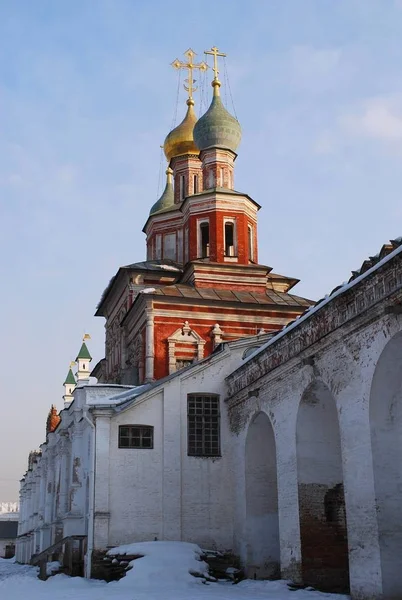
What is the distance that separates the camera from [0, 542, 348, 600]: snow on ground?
15648 mm

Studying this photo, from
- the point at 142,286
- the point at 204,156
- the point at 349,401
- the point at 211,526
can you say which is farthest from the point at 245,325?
the point at 349,401

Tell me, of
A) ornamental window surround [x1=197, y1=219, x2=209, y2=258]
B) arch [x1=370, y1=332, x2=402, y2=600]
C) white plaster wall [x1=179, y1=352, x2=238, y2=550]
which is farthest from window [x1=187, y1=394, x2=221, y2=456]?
ornamental window surround [x1=197, y1=219, x2=209, y2=258]

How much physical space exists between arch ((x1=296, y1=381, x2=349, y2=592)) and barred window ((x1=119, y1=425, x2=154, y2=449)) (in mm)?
5433

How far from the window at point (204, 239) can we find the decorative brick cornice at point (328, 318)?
45.6 ft

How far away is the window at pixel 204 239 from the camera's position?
113ft

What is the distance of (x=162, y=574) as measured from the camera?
60.6 feet

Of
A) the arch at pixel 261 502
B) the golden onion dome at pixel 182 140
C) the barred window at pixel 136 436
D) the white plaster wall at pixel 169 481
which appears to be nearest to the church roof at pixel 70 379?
the golden onion dome at pixel 182 140

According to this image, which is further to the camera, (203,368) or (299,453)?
(203,368)

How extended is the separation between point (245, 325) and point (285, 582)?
1490cm

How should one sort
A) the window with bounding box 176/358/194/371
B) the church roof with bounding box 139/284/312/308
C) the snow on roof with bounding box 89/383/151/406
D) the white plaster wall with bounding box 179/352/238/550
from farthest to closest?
1. the church roof with bounding box 139/284/312/308
2. the window with bounding box 176/358/194/371
3. the snow on roof with bounding box 89/383/151/406
4. the white plaster wall with bounding box 179/352/238/550

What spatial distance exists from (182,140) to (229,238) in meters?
7.42

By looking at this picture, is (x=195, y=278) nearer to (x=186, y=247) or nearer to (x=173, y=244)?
(x=186, y=247)

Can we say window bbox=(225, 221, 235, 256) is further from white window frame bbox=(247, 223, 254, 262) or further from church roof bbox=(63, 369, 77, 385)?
church roof bbox=(63, 369, 77, 385)

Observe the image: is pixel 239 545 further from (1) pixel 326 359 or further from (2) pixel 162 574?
(1) pixel 326 359
